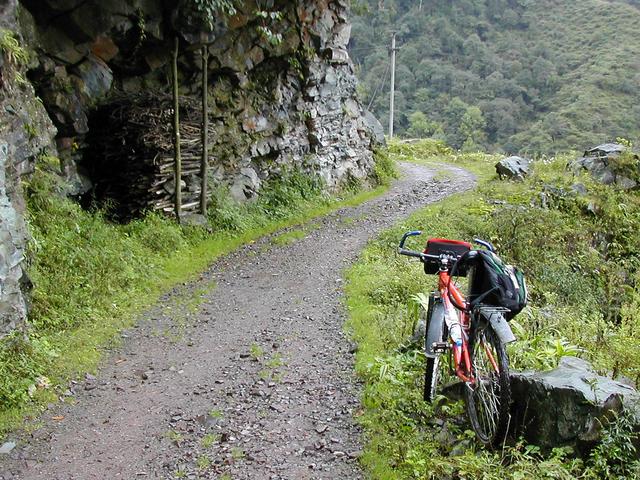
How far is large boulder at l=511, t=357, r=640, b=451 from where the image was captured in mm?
3828

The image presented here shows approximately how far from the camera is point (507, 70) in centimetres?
5372

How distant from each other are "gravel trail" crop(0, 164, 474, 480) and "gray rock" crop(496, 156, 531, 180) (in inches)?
550

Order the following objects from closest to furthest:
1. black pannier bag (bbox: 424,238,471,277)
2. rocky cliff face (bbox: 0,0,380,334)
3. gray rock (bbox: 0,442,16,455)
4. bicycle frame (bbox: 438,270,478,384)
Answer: bicycle frame (bbox: 438,270,478,384)
gray rock (bbox: 0,442,16,455)
black pannier bag (bbox: 424,238,471,277)
rocky cliff face (bbox: 0,0,380,334)

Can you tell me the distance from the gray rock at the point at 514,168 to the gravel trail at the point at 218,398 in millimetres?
13970

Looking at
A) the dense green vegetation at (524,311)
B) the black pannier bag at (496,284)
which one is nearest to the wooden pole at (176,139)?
the dense green vegetation at (524,311)

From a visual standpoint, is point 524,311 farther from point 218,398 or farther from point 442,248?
point 218,398

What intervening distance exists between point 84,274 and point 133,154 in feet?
Answer: 12.6

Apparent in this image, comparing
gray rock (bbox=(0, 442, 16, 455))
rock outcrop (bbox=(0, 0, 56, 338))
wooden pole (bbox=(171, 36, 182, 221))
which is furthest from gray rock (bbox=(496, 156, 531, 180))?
gray rock (bbox=(0, 442, 16, 455))

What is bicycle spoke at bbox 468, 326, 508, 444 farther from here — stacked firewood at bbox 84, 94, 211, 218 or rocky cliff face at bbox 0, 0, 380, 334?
stacked firewood at bbox 84, 94, 211, 218

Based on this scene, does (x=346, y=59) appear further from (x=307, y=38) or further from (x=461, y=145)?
(x=461, y=145)

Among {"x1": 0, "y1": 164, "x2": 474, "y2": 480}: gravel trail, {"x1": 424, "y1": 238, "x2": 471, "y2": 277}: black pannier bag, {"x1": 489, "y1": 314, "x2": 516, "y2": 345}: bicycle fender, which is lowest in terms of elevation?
{"x1": 0, "y1": 164, "x2": 474, "y2": 480}: gravel trail

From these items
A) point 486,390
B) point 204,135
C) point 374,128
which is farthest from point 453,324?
point 374,128

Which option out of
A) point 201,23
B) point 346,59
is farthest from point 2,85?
point 346,59

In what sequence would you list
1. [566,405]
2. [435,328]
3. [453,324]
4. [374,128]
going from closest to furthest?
[566,405], [453,324], [435,328], [374,128]
